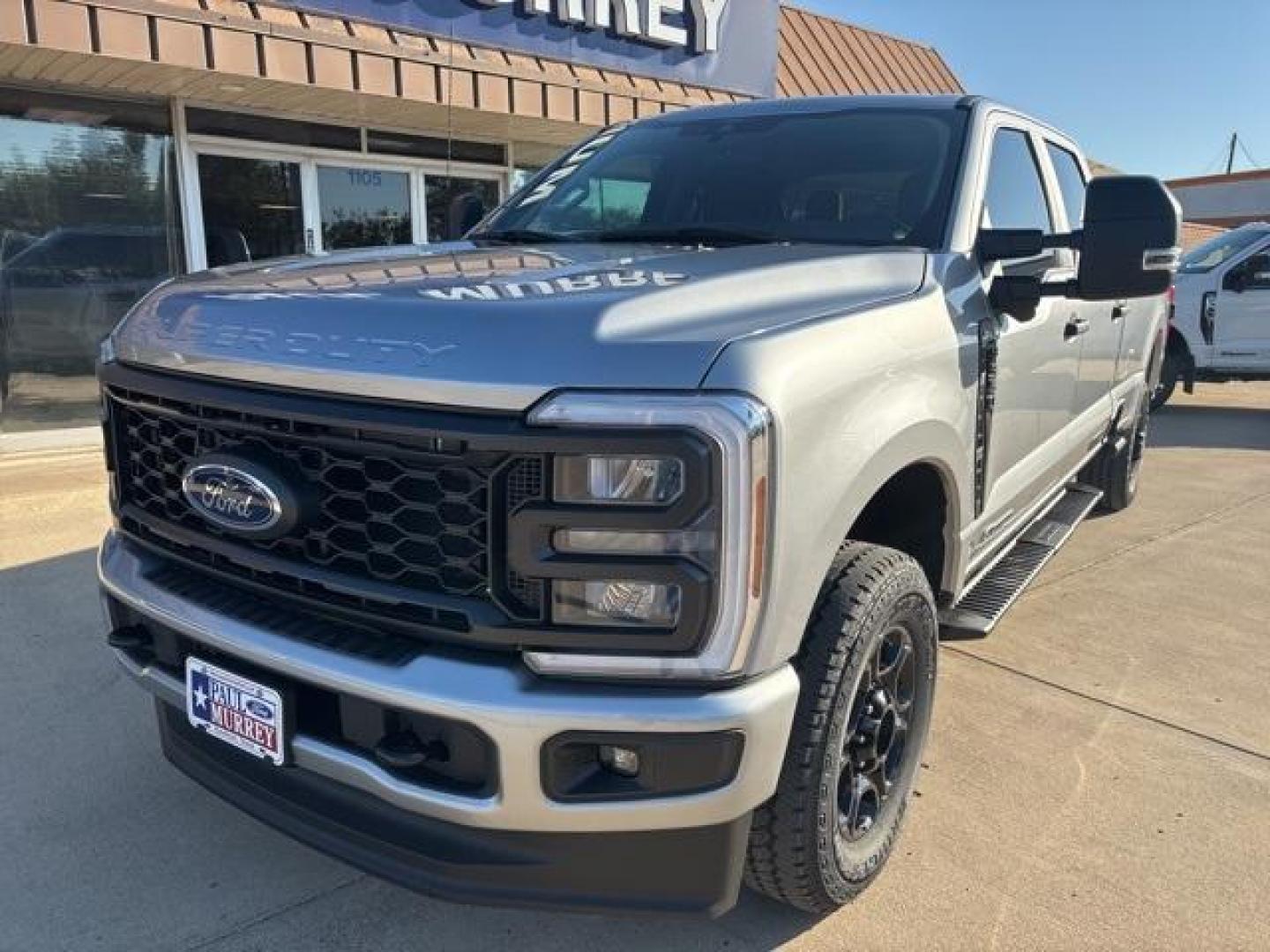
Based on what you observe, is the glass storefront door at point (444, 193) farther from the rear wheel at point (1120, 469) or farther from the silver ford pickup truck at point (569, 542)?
the silver ford pickup truck at point (569, 542)

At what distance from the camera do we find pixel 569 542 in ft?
5.62

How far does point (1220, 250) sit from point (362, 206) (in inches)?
335

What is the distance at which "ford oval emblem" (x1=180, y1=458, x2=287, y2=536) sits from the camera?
1.95m

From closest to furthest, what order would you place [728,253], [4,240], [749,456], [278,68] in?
[749,456] < [728,253] < [278,68] < [4,240]

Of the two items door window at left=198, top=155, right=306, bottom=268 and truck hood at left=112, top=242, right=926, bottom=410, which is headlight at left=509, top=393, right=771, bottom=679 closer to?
truck hood at left=112, top=242, right=926, bottom=410

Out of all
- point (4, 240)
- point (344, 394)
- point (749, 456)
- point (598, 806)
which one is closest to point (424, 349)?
point (344, 394)

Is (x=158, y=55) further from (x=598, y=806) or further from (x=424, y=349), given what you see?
(x=598, y=806)

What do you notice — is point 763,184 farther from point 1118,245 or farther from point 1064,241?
point 1118,245

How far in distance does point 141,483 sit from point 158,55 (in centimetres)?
476

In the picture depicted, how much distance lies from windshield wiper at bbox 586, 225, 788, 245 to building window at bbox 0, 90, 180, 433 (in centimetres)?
583

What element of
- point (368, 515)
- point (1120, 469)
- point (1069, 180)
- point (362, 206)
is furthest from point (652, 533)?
point (362, 206)

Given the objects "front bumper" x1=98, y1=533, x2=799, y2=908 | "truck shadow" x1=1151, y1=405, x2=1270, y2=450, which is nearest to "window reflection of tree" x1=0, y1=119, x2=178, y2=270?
"front bumper" x1=98, y1=533, x2=799, y2=908

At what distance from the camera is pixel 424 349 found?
1.77 m

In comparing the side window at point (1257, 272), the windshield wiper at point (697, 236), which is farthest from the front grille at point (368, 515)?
the side window at point (1257, 272)
